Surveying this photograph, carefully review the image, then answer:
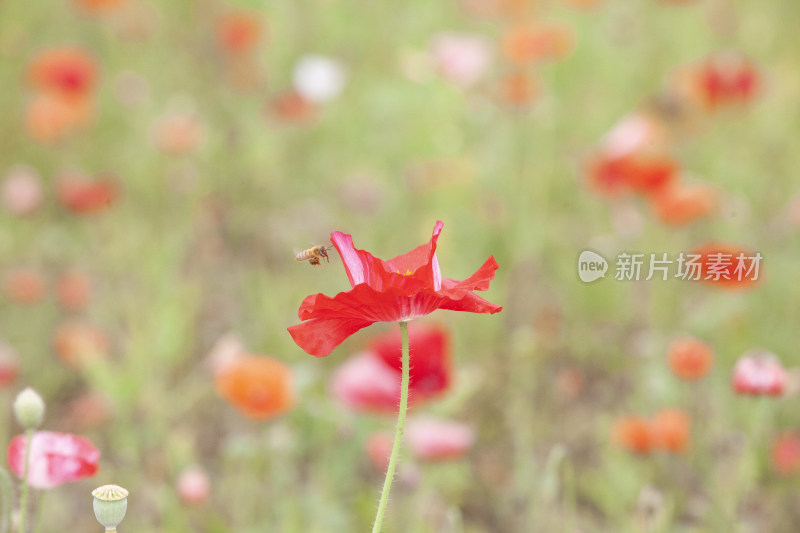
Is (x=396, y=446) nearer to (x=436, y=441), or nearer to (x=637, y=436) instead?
(x=436, y=441)

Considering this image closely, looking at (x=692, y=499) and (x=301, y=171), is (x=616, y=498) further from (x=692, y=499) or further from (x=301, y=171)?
(x=301, y=171)

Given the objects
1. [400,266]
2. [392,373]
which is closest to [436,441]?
[392,373]

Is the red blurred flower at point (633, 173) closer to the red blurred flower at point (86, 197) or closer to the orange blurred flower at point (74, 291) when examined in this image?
the red blurred flower at point (86, 197)

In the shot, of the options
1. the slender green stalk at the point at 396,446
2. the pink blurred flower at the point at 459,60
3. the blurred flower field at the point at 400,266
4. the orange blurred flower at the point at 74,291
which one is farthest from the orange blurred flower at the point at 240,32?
the slender green stalk at the point at 396,446

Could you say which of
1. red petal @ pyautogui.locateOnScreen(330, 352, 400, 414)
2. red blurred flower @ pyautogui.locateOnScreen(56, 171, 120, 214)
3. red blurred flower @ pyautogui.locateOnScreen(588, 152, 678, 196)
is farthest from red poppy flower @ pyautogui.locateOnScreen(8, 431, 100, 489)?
red blurred flower @ pyautogui.locateOnScreen(588, 152, 678, 196)

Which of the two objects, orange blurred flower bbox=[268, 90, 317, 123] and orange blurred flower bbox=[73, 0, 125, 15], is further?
orange blurred flower bbox=[73, 0, 125, 15]

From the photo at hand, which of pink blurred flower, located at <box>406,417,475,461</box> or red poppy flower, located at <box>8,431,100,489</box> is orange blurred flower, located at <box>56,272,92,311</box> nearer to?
pink blurred flower, located at <box>406,417,475,461</box>

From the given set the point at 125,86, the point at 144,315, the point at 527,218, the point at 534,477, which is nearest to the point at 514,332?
the point at 527,218
